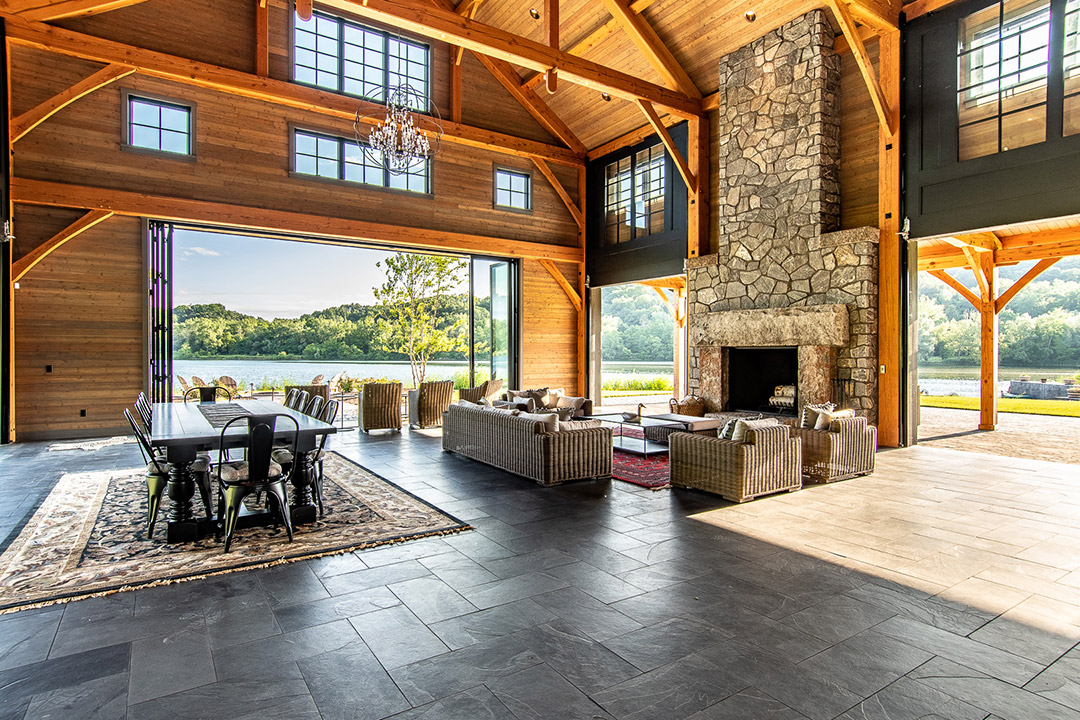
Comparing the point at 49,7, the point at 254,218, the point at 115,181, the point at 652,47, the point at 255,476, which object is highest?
the point at 652,47

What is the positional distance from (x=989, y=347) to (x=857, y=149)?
185 inches

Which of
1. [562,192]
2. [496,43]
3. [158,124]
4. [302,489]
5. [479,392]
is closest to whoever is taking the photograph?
[302,489]

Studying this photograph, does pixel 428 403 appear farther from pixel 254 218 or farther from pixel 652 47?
pixel 652 47

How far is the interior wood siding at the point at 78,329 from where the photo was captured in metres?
8.17

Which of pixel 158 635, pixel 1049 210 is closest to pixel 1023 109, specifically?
pixel 1049 210

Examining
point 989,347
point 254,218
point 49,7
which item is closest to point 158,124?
point 254,218

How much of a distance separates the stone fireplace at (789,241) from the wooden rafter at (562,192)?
Answer: 3984 mm

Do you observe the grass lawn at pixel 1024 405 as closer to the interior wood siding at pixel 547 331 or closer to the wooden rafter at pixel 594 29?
the interior wood siding at pixel 547 331

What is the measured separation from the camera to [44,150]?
802cm

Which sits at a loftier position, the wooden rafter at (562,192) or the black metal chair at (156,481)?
the wooden rafter at (562,192)

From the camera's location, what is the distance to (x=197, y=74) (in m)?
8.49

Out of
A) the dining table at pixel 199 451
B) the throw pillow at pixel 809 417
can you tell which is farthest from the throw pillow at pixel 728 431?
the dining table at pixel 199 451

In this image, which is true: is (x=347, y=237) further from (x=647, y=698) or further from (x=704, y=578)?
(x=647, y=698)

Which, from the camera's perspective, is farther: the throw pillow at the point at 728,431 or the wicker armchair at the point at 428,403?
the wicker armchair at the point at 428,403
